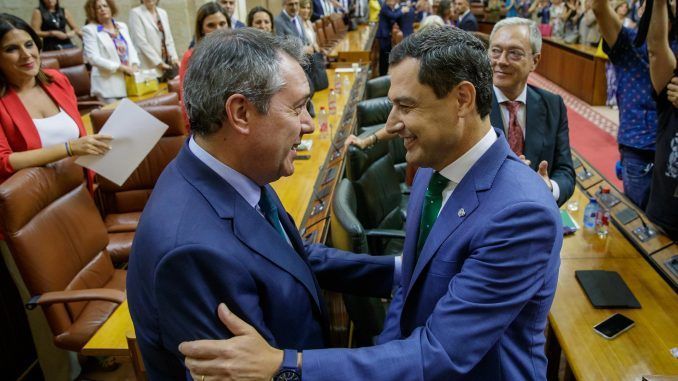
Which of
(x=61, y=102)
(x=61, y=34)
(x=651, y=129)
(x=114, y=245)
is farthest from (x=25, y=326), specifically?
(x=61, y=34)

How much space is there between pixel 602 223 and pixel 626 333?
2.65 ft

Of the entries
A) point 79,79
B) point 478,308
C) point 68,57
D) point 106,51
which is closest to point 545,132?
point 478,308

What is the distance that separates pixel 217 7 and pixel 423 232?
283cm

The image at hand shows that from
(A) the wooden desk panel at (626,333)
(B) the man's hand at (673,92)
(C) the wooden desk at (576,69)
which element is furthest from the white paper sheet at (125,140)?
(C) the wooden desk at (576,69)

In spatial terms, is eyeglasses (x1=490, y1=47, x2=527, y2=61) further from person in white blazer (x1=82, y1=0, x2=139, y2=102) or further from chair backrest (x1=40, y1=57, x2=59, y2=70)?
chair backrest (x1=40, y1=57, x2=59, y2=70)

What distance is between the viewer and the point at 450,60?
1.15 m

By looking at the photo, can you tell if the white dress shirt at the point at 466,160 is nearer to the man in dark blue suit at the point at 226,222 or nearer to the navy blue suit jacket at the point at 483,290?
the navy blue suit jacket at the point at 483,290

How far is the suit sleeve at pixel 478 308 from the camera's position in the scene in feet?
3.40

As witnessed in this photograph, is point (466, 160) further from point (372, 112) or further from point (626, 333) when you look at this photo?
point (372, 112)

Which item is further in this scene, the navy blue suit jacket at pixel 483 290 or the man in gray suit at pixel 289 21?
the man in gray suit at pixel 289 21

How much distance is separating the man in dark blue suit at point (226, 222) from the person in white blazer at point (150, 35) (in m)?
5.14

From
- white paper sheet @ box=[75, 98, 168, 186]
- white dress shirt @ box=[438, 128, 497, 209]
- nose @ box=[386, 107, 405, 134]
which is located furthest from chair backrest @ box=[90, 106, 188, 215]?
white dress shirt @ box=[438, 128, 497, 209]

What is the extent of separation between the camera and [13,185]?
1.95 m

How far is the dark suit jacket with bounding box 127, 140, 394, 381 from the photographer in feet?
3.14
